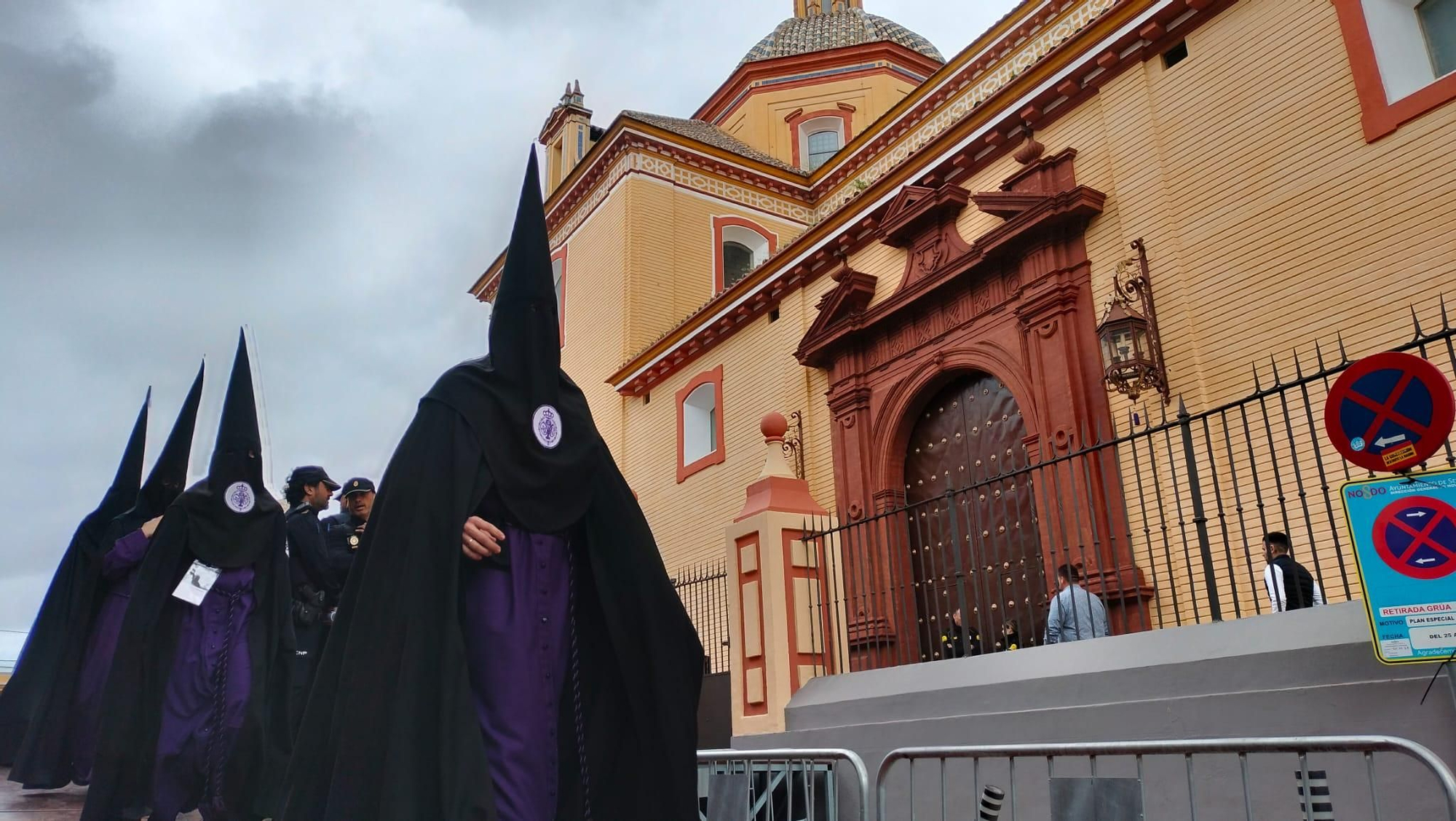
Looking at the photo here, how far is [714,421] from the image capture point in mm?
15633

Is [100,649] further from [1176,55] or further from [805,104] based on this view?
[805,104]

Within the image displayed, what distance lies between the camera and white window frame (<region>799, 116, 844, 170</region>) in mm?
22000

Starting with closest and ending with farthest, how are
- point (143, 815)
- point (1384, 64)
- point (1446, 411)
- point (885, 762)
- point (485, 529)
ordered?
point (485, 529) < point (1446, 411) < point (885, 762) < point (143, 815) < point (1384, 64)

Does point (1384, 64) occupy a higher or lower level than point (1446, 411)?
higher

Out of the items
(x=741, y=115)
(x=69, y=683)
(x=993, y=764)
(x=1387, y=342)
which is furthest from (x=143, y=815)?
(x=741, y=115)

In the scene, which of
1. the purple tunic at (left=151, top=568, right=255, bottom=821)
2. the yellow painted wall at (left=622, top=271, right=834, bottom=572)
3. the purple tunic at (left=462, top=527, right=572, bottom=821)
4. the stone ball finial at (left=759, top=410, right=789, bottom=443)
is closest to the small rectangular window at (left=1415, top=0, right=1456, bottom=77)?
the stone ball finial at (left=759, top=410, right=789, bottom=443)

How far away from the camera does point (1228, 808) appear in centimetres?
449

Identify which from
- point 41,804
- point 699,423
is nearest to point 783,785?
point 41,804

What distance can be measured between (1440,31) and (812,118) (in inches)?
582

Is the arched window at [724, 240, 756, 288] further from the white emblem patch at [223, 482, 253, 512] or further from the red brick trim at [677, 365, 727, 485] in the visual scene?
the white emblem patch at [223, 482, 253, 512]

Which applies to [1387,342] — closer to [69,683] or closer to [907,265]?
[907,265]

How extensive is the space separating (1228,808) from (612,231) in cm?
1559

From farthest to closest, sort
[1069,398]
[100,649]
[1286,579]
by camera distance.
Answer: [1069,398] → [100,649] → [1286,579]

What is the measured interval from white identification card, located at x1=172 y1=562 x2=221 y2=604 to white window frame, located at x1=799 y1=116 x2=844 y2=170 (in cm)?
1757
